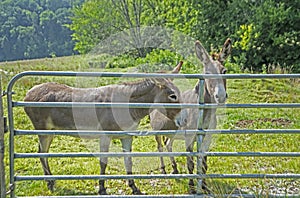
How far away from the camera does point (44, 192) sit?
483 centimetres

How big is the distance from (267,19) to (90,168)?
13.2 metres

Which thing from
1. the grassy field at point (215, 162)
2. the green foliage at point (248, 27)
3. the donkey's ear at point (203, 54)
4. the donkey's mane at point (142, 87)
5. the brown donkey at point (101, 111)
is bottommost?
the grassy field at point (215, 162)

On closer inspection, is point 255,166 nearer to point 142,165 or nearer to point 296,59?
point 142,165

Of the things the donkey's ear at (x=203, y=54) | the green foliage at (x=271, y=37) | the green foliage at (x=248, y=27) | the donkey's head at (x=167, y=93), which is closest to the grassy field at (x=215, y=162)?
the donkey's head at (x=167, y=93)

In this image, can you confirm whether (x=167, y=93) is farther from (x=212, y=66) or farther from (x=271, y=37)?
(x=271, y=37)

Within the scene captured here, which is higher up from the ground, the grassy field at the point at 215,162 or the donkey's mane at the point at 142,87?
the donkey's mane at the point at 142,87

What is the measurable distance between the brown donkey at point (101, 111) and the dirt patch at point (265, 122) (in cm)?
427

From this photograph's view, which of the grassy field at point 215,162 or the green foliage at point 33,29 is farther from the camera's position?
the green foliage at point 33,29

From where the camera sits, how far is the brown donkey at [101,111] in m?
4.83

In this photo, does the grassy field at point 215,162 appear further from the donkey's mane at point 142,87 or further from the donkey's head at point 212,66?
the donkey's mane at point 142,87

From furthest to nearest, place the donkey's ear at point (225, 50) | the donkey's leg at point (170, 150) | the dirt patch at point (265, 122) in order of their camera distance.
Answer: the dirt patch at point (265, 122)
the donkey's leg at point (170, 150)
the donkey's ear at point (225, 50)

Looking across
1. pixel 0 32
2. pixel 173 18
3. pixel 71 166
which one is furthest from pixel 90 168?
pixel 0 32

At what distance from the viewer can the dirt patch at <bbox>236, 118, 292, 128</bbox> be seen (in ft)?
28.2

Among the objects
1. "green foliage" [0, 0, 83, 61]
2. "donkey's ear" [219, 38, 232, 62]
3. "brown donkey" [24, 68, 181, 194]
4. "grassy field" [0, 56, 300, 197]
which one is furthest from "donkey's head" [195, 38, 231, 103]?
"green foliage" [0, 0, 83, 61]
